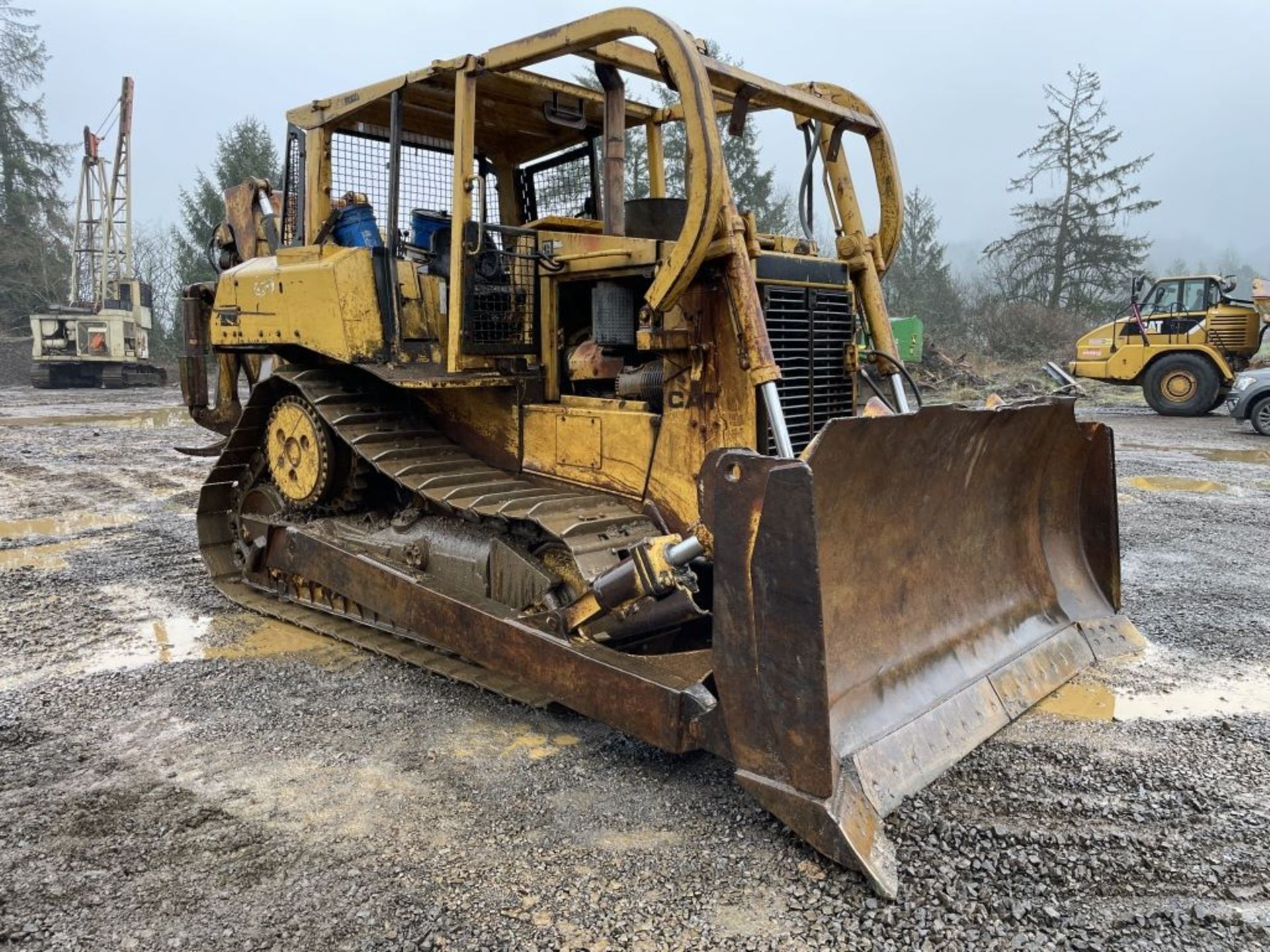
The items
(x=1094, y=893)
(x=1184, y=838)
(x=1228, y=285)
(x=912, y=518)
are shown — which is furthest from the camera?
(x=1228, y=285)

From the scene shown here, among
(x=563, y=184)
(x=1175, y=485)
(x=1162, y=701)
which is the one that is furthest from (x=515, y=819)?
(x=1175, y=485)

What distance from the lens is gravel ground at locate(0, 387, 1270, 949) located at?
8.50 ft

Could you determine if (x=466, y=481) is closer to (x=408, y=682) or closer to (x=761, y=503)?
(x=408, y=682)

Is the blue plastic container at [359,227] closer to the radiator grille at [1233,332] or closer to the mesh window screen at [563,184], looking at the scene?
the mesh window screen at [563,184]

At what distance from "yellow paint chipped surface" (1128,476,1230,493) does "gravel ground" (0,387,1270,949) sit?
4953 millimetres

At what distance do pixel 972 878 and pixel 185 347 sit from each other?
18.8ft

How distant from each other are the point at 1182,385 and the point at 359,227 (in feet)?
57.5

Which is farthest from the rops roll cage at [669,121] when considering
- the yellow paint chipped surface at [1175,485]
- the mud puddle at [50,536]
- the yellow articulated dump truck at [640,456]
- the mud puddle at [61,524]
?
the yellow paint chipped surface at [1175,485]

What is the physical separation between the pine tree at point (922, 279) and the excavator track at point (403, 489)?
29430mm

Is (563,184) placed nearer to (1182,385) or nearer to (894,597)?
(894,597)

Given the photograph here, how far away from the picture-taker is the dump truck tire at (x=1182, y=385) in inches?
695

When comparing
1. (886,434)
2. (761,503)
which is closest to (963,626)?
(886,434)

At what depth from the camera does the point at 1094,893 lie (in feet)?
8.91

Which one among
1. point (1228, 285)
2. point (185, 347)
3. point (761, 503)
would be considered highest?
point (1228, 285)
